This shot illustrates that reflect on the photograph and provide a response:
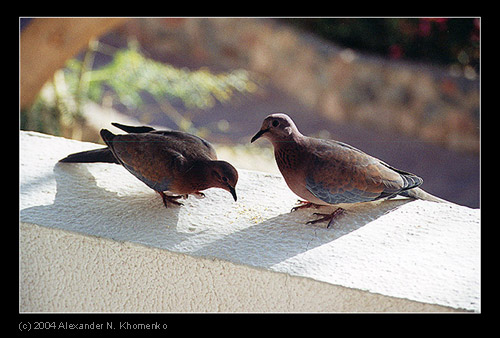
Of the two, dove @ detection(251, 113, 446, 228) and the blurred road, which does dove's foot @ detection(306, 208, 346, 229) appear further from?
the blurred road

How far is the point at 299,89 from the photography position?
3578 mm

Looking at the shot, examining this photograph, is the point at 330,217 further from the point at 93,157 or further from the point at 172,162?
the point at 93,157

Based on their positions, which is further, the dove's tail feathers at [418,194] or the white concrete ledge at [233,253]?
the dove's tail feathers at [418,194]

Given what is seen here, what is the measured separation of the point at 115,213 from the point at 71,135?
1.68 metres

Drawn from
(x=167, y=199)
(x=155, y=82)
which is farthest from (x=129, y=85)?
(x=167, y=199)

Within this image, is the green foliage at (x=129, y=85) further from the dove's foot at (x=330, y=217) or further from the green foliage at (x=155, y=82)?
the dove's foot at (x=330, y=217)

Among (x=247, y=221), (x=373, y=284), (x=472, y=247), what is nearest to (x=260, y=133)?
(x=247, y=221)

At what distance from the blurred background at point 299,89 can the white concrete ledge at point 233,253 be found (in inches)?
45.7

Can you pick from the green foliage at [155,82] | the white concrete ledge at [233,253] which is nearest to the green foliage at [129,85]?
the green foliage at [155,82]

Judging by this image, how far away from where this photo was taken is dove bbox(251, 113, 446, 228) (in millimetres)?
1154

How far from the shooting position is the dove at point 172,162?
118 cm

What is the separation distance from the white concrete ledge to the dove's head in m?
0.20

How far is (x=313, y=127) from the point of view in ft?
10.0
